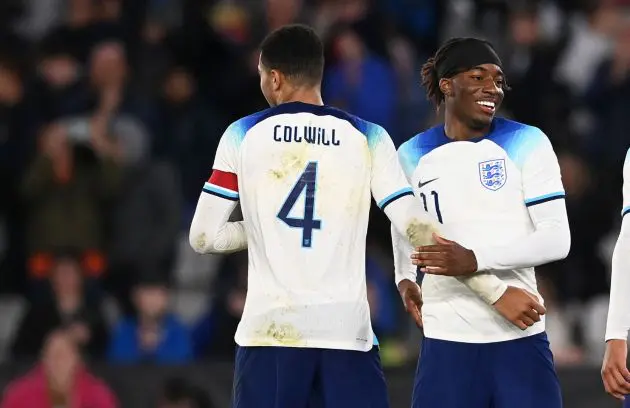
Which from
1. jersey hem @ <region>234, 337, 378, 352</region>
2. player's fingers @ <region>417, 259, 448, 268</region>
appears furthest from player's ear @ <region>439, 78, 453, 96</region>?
jersey hem @ <region>234, 337, 378, 352</region>

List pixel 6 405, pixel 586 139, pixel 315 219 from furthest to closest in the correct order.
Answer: pixel 586 139, pixel 6 405, pixel 315 219

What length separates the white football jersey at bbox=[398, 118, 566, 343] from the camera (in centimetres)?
697

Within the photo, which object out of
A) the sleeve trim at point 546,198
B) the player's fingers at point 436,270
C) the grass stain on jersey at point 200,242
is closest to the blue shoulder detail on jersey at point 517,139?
the sleeve trim at point 546,198

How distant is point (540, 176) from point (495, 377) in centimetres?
88

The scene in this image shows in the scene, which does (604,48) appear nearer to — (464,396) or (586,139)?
(586,139)

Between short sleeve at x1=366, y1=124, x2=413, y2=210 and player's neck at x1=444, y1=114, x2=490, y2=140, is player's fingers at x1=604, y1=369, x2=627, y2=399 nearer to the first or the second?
short sleeve at x1=366, y1=124, x2=413, y2=210

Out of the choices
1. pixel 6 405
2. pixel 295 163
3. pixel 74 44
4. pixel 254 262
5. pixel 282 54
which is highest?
pixel 74 44

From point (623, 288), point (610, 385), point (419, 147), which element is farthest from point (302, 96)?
point (610, 385)

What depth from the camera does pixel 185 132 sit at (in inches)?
505

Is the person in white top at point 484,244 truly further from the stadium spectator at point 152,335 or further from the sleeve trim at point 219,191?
the stadium spectator at point 152,335

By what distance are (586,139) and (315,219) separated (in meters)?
6.90

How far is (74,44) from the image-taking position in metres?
13.5

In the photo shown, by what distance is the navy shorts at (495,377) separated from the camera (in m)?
6.89

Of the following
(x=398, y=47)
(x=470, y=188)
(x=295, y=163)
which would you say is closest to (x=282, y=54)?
(x=295, y=163)
